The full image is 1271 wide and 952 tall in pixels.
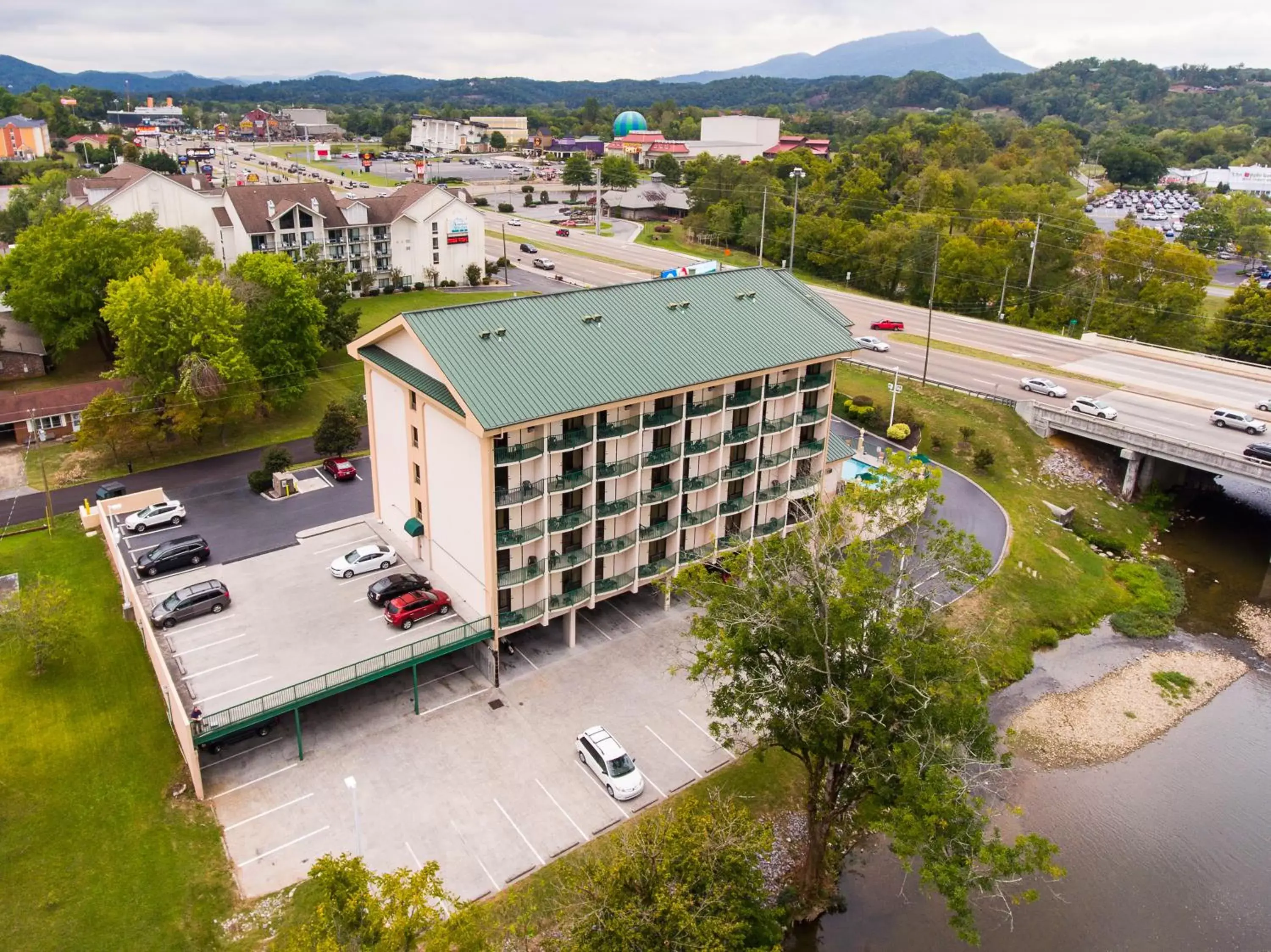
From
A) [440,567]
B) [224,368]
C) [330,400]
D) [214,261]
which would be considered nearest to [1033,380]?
[440,567]

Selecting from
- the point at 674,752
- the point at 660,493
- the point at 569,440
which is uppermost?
the point at 569,440

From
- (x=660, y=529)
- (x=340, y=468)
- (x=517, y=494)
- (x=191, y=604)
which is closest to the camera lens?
(x=517, y=494)

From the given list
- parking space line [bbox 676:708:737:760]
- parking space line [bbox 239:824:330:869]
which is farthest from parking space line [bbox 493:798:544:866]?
parking space line [bbox 676:708:737:760]

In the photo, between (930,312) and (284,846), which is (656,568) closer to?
(284,846)

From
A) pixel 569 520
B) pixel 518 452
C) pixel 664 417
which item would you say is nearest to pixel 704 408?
pixel 664 417

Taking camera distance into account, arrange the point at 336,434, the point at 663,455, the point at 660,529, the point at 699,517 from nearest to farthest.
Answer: the point at 663,455 < the point at 660,529 < the point at 699,517 < the point at 336,434

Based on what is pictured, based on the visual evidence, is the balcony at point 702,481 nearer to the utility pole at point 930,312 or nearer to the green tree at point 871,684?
the green tree at point 871,684

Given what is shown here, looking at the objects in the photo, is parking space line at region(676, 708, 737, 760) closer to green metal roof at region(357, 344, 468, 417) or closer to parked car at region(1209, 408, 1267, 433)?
green metal roof at region(357, 344, 468, 417)
